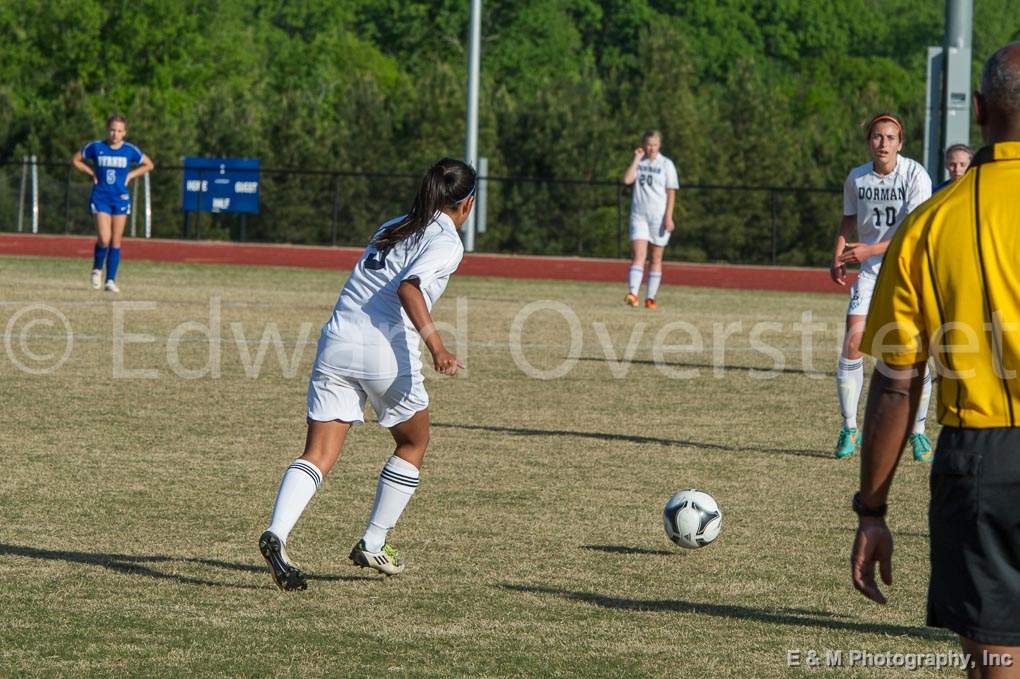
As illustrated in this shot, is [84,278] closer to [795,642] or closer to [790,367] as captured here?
[790,367]

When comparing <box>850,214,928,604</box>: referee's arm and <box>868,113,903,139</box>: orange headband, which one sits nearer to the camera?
<box>850,214,928,604</box>: referee's arm

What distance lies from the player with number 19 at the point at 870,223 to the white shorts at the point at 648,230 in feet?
37.5

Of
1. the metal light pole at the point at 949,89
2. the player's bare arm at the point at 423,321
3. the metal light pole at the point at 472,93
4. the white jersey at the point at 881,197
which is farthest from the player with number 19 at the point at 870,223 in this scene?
the metal light pole at the point at 472,93

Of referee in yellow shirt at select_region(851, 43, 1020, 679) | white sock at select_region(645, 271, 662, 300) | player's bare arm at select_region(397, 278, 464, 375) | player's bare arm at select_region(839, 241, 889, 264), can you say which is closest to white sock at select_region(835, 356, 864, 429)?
player's bare arm at select_region(839, 241, 889, 264)

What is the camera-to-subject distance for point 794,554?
7523 mm

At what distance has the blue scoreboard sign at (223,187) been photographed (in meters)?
39.2

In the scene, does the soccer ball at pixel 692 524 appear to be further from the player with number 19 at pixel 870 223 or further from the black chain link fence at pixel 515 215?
the black chain link fence at pixel 515 215

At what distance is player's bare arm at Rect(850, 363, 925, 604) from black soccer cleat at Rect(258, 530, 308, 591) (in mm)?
3113

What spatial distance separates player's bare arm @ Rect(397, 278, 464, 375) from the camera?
6.45 metres

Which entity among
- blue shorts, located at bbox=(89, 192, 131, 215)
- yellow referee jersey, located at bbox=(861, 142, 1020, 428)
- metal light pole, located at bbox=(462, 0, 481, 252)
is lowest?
yellow referee jersey, located at bbox=(861, 142, 1020, 428)

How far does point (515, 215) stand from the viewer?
41281mm

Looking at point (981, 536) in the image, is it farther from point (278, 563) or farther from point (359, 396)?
point (359, 396)

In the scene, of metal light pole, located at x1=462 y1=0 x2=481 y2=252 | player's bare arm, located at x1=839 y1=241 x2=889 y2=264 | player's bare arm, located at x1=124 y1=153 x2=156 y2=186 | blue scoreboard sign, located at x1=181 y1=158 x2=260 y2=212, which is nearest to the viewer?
player's bare arm, located at x1=839 y1=241 x2=889 y2=264

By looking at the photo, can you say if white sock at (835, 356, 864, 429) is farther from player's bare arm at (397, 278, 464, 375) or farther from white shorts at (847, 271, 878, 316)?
player's bare arm at (397, 278, 464, 375)
